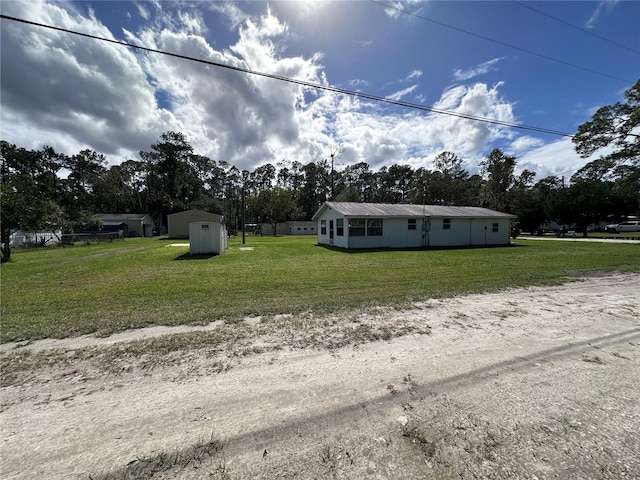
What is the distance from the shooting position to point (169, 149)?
154 ft

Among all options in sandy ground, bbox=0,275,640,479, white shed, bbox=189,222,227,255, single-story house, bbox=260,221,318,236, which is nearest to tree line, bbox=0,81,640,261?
single-story house, bbox=260,221,318,236

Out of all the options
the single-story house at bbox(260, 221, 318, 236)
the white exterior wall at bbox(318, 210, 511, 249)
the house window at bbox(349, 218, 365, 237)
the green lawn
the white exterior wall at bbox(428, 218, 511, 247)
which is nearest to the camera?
the green lawn

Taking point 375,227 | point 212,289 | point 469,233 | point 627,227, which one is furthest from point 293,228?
point 627,227

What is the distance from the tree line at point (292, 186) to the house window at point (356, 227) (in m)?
13.1

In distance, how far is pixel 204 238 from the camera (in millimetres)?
14273

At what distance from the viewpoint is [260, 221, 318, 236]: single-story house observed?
165 feet

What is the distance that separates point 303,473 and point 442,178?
167 feet

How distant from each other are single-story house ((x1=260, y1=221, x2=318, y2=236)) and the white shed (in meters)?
35.6

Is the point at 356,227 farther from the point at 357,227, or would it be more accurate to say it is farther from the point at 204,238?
the point at 204,238

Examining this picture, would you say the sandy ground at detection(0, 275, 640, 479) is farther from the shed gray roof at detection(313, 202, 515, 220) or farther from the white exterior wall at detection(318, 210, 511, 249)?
the white exterior wall at detection(318, 210, 511, 249)

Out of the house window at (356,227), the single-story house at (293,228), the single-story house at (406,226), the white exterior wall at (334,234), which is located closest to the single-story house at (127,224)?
the single-story house at (293,228)

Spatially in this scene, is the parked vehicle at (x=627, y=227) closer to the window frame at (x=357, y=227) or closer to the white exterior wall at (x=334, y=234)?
the window frame at (x=357, y=227)

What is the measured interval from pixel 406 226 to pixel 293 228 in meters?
33.6

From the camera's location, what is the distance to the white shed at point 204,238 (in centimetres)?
1417
